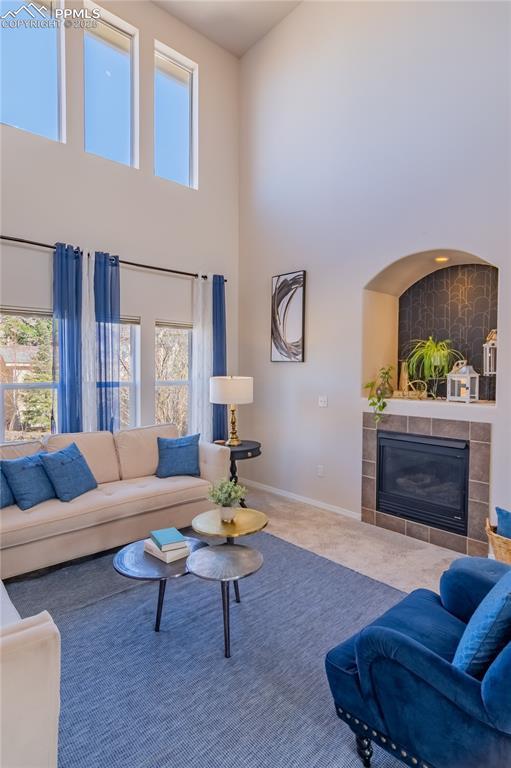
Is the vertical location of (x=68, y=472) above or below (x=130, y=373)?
below

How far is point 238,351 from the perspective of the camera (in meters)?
5.71

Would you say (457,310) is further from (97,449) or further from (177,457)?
(97,449)

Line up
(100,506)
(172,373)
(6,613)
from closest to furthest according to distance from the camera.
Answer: (6,613), (100,506), (172,373)

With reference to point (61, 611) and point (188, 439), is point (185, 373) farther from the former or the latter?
point (61, 611)

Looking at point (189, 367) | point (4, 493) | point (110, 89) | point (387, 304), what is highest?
point (110, 89)

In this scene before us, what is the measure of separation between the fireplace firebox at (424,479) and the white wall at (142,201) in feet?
8.31

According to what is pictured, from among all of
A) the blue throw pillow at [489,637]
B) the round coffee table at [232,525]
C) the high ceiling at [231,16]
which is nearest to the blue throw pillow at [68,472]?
the round coffee table at [232,525]

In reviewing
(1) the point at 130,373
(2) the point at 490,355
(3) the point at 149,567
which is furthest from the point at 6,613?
(2) the point at 490,355

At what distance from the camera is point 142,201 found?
4730 millimetres

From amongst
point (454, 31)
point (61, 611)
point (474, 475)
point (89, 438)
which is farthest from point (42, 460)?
point (454, 31)

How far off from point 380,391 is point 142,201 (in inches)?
133

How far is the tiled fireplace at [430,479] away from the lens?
3.37 meters

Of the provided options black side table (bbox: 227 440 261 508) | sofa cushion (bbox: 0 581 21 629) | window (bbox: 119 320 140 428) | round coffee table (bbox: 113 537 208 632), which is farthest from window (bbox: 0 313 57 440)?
sofa cushion (bbox: 0 581 21 629)

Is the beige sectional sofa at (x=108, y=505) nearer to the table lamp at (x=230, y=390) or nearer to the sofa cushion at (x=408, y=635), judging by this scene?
the table lamp at (x=230, y=390)
